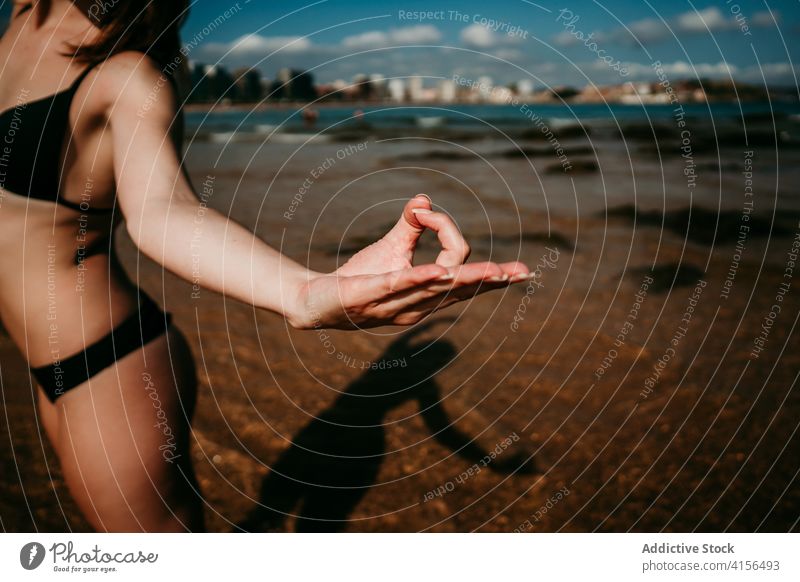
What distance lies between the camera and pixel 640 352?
372 centimetres

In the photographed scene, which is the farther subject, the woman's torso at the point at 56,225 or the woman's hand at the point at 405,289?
the woman's torso at the point at 56,225

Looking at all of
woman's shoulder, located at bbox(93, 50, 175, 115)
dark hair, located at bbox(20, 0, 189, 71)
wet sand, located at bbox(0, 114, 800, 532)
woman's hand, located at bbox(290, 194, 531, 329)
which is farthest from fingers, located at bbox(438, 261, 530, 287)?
wet sand, located at bbox(0, 114, 800, 532)

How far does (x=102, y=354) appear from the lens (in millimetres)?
1343

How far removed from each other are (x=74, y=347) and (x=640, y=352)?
3.46 meters

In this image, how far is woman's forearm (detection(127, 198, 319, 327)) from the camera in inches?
39.7

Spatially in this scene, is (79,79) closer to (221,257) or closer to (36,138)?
(36,138)

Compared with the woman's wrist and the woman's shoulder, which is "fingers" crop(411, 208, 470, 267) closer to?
the woman's wrist

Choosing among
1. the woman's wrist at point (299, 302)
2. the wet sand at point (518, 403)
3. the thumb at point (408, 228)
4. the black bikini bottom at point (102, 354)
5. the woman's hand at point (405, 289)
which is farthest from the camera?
the wet sand at point (518, 403)

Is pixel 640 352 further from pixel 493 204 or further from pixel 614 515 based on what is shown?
pixel 493 204

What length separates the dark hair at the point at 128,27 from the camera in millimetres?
1214

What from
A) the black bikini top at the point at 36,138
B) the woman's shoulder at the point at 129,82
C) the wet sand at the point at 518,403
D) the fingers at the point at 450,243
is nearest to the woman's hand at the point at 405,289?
the fingers at the point at 450,243

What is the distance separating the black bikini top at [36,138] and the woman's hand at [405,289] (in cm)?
70

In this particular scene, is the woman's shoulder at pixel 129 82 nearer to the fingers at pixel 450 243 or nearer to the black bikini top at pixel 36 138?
the black bikini top at pixel 36 138
